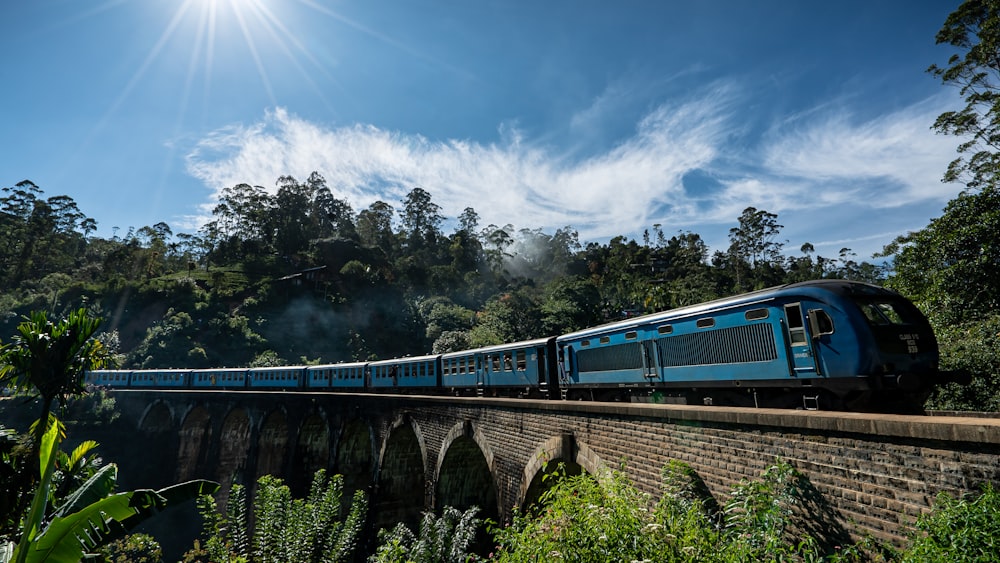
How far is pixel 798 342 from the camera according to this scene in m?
7.07

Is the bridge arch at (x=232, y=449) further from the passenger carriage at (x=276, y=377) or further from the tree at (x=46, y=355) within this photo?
the tree at (x=46, y=355)

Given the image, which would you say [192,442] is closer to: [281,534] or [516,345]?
[281,534]

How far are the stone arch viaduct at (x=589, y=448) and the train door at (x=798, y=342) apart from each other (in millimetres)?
1088

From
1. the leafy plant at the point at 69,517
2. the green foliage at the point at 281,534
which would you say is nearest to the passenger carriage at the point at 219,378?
the green foliage at the point at 281,534

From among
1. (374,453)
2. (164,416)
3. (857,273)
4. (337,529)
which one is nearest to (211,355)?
(164,416)

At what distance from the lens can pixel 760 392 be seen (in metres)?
7.97

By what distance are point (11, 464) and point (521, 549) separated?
8388mm

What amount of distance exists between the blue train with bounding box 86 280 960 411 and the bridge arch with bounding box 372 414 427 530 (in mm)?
8391

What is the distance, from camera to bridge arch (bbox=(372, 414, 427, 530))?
19328 millimetres

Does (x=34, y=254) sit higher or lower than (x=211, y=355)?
higher

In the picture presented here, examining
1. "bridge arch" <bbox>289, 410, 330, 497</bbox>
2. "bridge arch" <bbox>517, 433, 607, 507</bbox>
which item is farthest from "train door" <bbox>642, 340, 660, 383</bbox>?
"bridge arch" <bbox>289, 410, 330, 497</bbox>

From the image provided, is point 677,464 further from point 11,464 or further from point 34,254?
point 34,254

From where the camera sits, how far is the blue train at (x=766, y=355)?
255 inches

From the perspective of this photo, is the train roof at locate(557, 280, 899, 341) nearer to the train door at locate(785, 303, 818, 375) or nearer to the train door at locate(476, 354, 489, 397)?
the train door at locate(785, 303, 818, 375)
